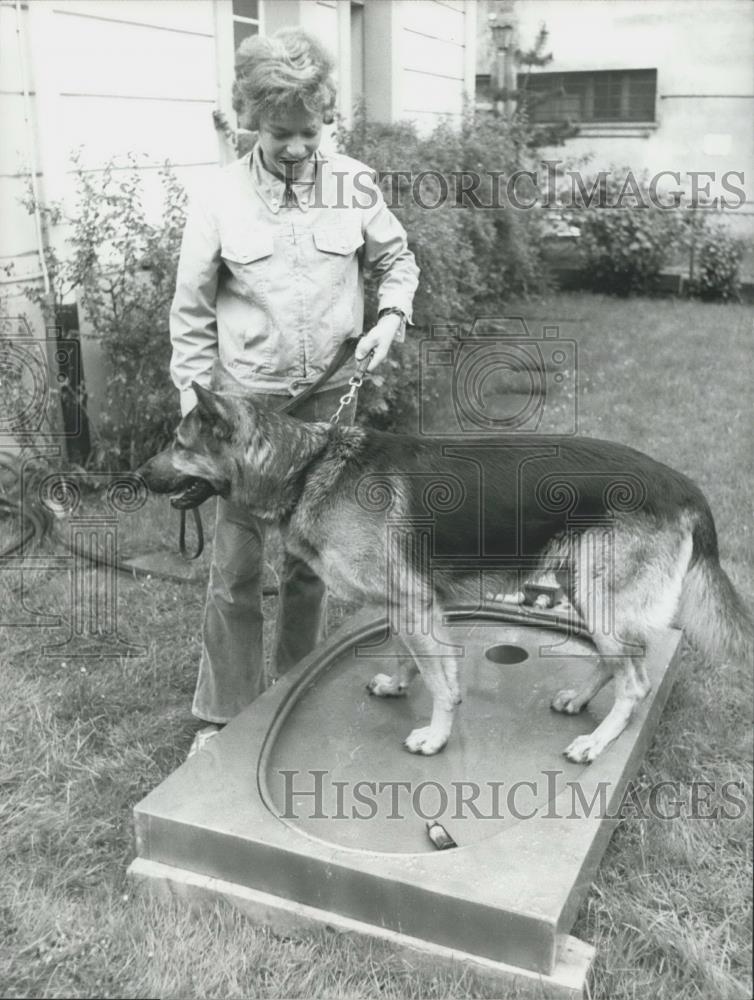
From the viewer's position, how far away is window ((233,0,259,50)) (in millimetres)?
7934

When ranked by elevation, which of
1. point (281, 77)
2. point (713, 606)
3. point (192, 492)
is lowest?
point (713, 606)

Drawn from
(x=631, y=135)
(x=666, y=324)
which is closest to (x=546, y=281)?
(x=666, y=324)

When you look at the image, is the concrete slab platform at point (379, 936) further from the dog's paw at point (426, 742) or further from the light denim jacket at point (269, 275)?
the light denim jacket at point (269, 275)

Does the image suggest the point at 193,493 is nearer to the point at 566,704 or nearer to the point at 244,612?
the point at 244,612

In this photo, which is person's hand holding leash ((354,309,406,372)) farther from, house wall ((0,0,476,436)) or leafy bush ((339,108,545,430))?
house wall ((0,0,476,436))

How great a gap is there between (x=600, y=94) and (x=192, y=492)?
17.0 meters

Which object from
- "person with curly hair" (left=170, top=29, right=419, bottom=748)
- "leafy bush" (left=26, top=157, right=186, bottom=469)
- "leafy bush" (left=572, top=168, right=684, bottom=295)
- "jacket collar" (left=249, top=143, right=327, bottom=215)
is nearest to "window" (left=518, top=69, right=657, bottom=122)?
"leafy bush" (left=572, top=168, right=684, bottom=295)

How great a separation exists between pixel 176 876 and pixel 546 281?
1148 centimetres

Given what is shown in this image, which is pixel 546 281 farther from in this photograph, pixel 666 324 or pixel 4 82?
pixel 4 82

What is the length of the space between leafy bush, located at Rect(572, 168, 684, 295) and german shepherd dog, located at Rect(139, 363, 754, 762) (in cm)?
1080

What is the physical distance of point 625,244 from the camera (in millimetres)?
13578

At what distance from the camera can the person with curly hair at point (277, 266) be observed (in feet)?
11.4

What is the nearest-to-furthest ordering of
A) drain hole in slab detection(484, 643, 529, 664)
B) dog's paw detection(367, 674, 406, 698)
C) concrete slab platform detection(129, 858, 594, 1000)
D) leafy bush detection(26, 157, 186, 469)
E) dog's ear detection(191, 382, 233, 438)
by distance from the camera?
concrete slab platform detection(129, 858, 594, 1000) → dog's ear detection(191, 382, 233, 438) → dog's paw detection(367, 674, 406, 698) → drain hole in slab detection(484, 643, 529, 664) → leafy bush detection(26, 157, 186, 469)

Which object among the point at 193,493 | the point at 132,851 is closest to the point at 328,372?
the point at 193,493
